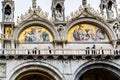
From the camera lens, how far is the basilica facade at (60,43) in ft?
82.9

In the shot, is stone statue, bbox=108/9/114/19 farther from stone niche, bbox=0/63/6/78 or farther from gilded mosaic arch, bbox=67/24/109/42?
stone niche, bbox=0/63/6/78

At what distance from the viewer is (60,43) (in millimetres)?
27703

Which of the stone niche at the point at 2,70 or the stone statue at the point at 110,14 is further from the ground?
the stone statue at the point at 110,14

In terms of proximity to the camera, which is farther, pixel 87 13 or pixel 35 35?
pixel 87 13

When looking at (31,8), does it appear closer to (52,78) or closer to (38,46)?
(38,46)

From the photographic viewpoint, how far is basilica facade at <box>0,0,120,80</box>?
995 inches

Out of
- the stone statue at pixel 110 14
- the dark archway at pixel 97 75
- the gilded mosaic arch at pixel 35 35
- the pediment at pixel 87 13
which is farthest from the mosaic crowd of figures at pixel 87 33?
the dark archway at pixel 97 75

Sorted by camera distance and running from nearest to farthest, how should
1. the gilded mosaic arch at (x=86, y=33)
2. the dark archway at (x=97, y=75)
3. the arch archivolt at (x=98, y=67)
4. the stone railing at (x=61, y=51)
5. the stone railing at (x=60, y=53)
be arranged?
the stone railing at (x=60, y=53), the arch archivolt at (x=98, y=67), the stone railing at (x=61, y=51), the dark archway at (x=97, y=75), the gilded mosaic arch at (x=86, y=33)

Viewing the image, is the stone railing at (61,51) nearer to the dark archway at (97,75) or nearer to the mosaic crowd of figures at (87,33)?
the dark archway at (97,75)

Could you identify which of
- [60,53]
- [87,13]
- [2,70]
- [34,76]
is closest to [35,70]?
[34,76]

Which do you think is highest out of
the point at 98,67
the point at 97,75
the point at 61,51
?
the point at 61,51

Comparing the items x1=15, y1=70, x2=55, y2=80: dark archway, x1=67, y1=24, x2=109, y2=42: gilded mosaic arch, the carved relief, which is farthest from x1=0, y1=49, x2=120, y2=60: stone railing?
x1=67, y1=24, x2=109, y2=42: gilded mosaic arch

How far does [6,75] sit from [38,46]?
4.06m

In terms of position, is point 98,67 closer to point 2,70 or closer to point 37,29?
point 37,29
